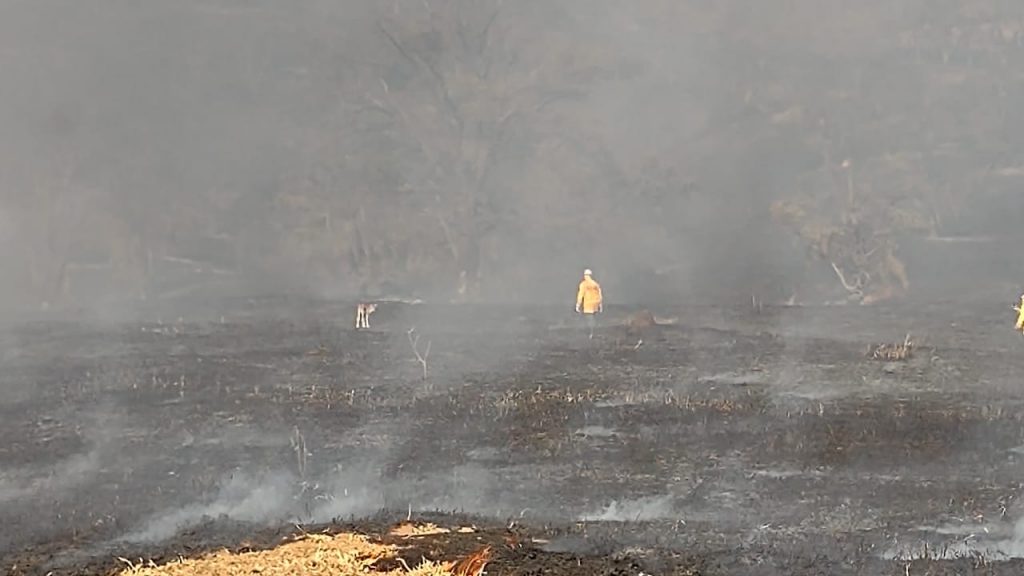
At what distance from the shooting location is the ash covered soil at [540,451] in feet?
27.6

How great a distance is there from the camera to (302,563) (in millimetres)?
7293

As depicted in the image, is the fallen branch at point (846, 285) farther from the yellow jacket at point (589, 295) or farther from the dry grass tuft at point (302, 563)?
the dry grass tuft at point (302, 563)

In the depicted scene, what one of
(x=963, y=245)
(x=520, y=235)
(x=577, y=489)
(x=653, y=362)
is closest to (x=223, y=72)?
(x=520, y=235)

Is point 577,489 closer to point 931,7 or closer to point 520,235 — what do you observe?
point 520,235

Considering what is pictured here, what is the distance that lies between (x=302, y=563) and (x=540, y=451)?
→ 452 cm

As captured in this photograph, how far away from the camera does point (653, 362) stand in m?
17.3

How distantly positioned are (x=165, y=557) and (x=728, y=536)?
384 cm

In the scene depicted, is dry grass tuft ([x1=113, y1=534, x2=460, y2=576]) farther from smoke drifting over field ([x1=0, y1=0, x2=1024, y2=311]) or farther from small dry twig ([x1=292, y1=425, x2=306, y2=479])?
smoke drifting over field ([x1=0, y1=0, x2=1024, y2=311])

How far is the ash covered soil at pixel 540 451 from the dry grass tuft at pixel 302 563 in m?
0.30

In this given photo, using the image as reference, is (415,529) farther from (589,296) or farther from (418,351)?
(589,296)

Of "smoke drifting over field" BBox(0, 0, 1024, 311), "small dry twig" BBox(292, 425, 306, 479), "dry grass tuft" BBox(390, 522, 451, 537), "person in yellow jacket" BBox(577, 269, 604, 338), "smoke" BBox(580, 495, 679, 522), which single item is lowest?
"smoke" BBox(580, 495, 679, 522)

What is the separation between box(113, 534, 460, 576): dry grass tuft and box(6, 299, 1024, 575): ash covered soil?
0.30m

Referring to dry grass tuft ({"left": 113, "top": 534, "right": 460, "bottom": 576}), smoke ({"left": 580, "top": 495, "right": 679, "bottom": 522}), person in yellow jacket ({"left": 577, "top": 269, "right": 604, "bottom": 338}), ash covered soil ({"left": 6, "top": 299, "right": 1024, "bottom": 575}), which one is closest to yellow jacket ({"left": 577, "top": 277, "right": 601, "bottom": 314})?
person in yellow jacket ({"left": 577, "top": 269, "right": 604, "bottom": 338})

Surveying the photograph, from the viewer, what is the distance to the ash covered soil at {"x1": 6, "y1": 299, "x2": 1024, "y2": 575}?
8406 millimetres
